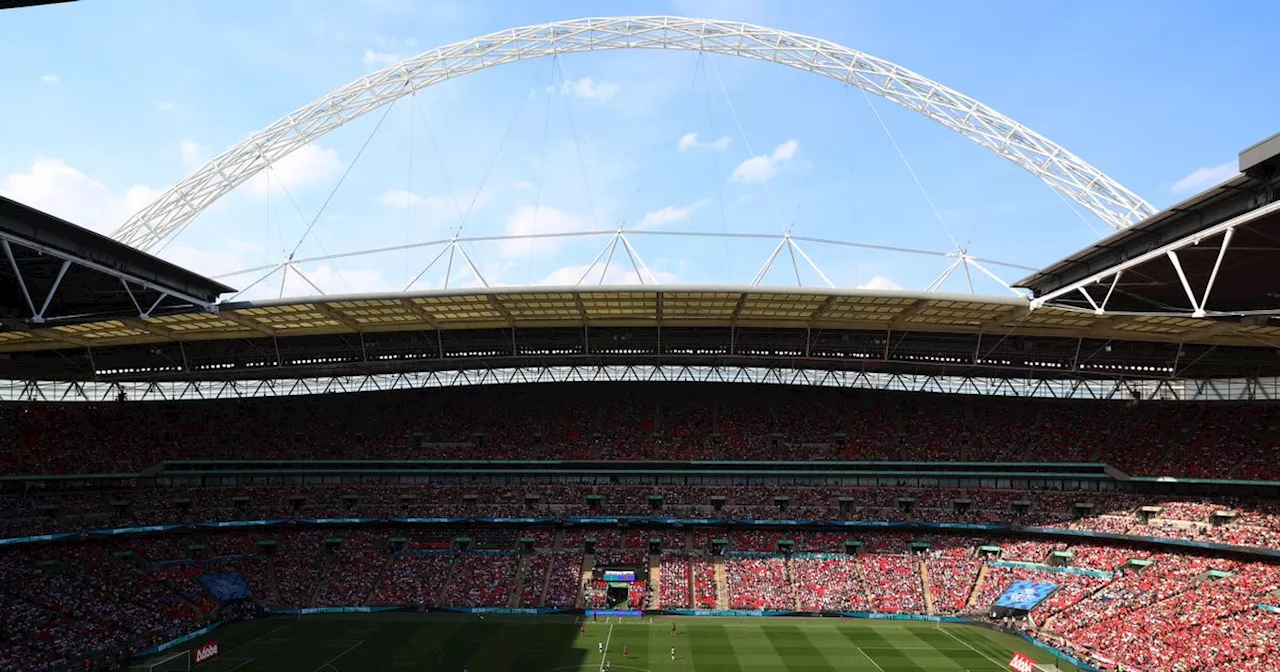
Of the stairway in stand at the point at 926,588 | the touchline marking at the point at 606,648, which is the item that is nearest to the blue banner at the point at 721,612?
the touchline marking at the point at 606,648

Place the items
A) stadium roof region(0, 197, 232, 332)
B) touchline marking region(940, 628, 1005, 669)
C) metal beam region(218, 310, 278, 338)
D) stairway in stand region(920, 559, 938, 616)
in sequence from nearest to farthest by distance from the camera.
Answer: stadium roof region(0, 197, 232, 332), touchline marking region(940, 628, 1005, 669), metal beam region(218, 310, 278, 338), stairway in stand region(920, 559, 938, 616)

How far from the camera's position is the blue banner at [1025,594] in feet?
153

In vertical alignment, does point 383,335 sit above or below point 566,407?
above

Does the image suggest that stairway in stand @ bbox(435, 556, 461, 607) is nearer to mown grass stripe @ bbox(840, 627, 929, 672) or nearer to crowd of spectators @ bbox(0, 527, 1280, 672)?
crowd of spectators @ bbox(0, 527, 1280, 672)

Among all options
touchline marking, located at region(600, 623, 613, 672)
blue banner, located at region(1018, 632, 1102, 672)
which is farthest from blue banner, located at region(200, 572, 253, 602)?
blue banner, located at region(1018, 632, 1102, 672)

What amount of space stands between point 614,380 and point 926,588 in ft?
99.4

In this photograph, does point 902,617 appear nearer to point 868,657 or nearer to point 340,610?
point 868,657

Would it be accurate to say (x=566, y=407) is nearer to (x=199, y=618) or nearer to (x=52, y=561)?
(x=199, y=618)

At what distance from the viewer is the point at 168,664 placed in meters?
37.2

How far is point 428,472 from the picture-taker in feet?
201

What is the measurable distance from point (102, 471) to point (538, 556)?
108 feet

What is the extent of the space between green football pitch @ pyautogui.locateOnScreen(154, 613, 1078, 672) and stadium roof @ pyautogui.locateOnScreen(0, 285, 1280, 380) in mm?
17729

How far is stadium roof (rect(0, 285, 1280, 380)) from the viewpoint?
142ft

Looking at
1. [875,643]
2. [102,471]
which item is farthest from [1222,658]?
[102,471]
